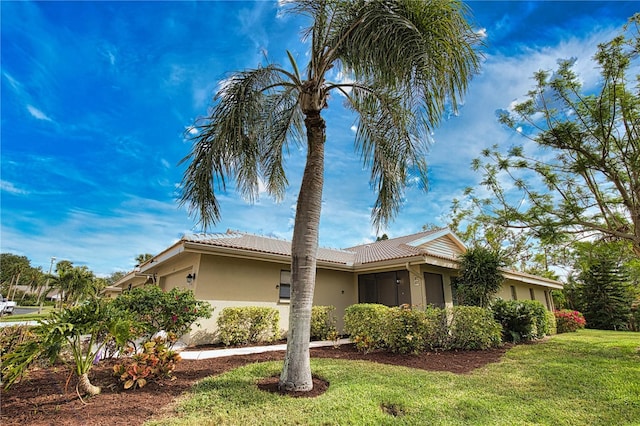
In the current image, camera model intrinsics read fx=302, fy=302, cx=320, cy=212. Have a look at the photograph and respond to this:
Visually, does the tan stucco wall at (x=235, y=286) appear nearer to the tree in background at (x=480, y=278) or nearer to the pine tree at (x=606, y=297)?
the tree in background at (x=480, y=278)

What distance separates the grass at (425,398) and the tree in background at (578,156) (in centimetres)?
639

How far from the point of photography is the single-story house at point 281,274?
33.5ft

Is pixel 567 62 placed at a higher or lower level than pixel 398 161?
higher

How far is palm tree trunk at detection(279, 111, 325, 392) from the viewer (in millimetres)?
5043

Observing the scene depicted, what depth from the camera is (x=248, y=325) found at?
10227mm

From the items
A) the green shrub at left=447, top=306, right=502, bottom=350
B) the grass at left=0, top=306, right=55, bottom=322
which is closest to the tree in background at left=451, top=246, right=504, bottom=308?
the green shrub at left=447, top=306, right=502, bottom=350

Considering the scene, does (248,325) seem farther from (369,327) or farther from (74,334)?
(74,334)

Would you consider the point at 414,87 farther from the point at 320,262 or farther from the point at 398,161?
the point at 320,262

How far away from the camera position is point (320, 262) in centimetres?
1249

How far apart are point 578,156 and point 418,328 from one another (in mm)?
9181

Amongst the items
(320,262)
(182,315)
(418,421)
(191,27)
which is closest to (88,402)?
(182,315)

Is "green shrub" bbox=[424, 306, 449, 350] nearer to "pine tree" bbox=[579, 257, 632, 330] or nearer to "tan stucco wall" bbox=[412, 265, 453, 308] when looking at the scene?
"tan stucco wall" bbox=[412, 265, 453, 308]

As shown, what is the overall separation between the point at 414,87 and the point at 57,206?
16427mm

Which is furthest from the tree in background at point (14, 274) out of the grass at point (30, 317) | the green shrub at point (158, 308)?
the green shrub at point (158, 308)
